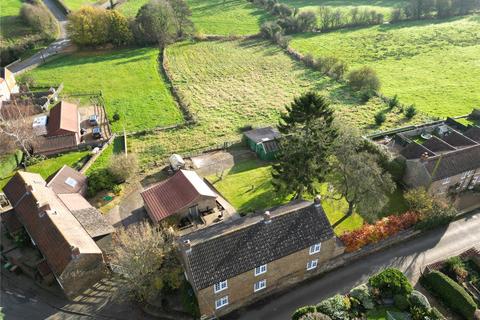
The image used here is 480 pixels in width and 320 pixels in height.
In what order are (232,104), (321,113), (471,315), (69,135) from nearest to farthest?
(471,315), (321,113), (69,135), (232,104)

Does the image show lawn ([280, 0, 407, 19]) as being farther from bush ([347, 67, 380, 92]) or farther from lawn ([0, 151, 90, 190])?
lawn ([0, 151, 90, 190])

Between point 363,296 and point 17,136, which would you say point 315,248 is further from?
point 17,136

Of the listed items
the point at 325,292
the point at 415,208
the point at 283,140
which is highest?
the point at 283,140

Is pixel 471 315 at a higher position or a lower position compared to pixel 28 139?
lower

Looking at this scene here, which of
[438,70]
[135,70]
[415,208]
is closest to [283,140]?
[415,208]

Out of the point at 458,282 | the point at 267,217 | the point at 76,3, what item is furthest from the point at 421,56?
the point at 76,3

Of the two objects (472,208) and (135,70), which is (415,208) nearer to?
(472,208)

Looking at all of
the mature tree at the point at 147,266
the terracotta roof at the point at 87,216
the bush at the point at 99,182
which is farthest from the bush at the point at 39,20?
the mature tree at the point at 147,266
